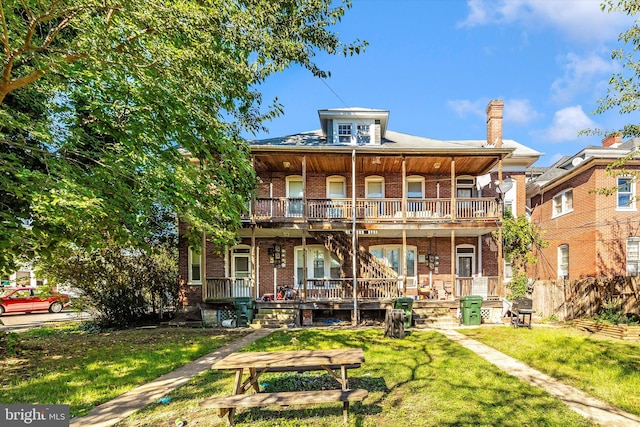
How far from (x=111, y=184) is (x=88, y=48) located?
2.64m

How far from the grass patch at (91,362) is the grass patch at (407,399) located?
1.40 m

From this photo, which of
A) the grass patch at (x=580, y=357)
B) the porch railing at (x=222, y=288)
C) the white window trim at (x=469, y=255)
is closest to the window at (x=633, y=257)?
the white window trim at (x=469, y=255)

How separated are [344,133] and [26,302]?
21.2 metres

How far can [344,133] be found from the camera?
1595cm

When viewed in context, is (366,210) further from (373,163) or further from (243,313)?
(243,313)

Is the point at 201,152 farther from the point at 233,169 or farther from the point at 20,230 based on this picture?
the point at 20,230

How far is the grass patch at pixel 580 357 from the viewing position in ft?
17.3

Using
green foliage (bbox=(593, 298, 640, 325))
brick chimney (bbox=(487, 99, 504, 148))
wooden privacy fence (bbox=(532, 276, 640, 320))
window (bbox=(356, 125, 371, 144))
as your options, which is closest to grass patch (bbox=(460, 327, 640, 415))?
green foliage (bbox=(593, 298, 640, 325))

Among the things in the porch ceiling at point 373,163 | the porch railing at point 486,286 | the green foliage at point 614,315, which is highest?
the porch ceiling at point 373,163

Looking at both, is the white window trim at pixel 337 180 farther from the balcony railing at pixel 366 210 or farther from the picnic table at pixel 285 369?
the picnic table at pixel 285 369

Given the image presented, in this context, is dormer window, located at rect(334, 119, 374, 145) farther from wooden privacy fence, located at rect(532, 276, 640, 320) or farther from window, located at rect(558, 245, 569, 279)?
window, located at rect(558, 245, 569, 279)

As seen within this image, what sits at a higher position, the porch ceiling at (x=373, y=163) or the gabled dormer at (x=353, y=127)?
the gabled dormer at (x=353, y=127)

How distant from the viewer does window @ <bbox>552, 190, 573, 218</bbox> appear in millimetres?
16500

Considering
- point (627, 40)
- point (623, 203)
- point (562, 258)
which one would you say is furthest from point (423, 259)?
point (627, 40)
